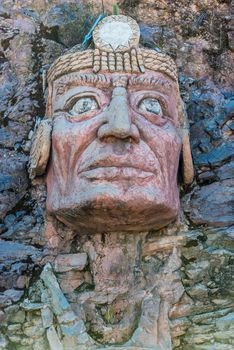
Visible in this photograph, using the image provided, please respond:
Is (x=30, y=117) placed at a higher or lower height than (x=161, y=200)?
higher

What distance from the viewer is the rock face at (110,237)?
2.49 metres

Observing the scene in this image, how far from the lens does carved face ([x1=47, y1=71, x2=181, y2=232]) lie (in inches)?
99.2

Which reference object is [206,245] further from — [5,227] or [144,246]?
[5,227]

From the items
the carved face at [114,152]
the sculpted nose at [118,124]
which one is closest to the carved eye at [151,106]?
the carved face at [114,152]

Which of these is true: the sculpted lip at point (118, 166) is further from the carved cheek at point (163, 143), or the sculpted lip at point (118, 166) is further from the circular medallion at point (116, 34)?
the circular medallion at point (116, 34)

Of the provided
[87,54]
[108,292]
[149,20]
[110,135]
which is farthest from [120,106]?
[149,20]

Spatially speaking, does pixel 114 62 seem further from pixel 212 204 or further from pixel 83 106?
pixel 212 204

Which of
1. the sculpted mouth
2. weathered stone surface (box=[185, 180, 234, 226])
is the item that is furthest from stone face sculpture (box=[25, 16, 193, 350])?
weathered stone surface (box=[185, 180, 234, 226])

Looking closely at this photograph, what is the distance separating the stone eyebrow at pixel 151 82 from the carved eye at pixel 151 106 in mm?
80

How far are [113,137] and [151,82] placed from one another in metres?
0.43

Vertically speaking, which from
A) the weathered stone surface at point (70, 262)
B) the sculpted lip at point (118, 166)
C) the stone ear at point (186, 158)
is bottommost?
the weathered stone surface at point (70, 262)

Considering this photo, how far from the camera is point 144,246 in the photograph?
2.77 m

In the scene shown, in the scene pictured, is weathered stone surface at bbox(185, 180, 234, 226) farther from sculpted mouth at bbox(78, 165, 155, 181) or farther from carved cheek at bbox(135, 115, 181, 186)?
sculpted mouth at bbox(78, 165, 155, 181)

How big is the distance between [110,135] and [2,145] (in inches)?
32.2
